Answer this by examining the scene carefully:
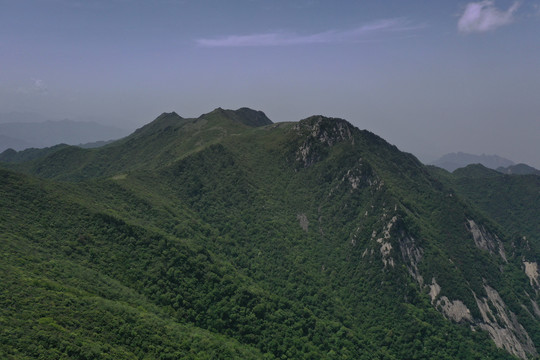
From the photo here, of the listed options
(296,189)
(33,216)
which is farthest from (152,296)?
(296,189)

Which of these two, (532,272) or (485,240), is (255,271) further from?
(532,272)

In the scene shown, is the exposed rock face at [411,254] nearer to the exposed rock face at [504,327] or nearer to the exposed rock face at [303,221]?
the exposed rock face at [504,327]

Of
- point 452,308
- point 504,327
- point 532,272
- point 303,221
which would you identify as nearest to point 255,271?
point 303,221

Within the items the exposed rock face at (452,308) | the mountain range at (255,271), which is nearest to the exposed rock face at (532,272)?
the mountain range at (255,271)

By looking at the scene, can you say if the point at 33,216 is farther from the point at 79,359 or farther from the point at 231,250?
the point at 231,250

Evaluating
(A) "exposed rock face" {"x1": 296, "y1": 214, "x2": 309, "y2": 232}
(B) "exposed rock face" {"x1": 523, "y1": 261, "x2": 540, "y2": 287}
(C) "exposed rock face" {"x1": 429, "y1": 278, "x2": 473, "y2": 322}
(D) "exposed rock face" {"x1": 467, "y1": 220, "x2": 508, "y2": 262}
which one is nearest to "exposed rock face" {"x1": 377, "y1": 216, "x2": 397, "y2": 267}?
(C) "exposed rock face" {"x1": 429, "y1": 278, "x2": 473, "y2": 322}

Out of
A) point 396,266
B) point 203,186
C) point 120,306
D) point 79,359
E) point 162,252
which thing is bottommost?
point 79,359
